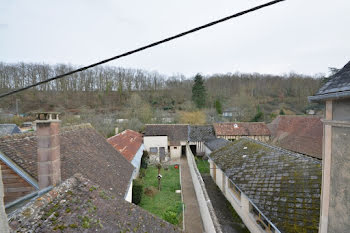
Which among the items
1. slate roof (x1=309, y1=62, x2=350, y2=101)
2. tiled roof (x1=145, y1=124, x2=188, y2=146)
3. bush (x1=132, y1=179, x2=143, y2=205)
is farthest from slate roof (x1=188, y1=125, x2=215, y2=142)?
slate roof (x1=309, y1=62, x2=350, y2=101)

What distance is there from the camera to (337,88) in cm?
338

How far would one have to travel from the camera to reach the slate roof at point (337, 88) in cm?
317

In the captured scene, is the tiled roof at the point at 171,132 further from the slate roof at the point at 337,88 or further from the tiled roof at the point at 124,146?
the slate roof at the point at 337,88

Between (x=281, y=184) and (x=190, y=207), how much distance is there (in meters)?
5.78

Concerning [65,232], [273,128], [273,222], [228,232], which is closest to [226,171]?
[228,232]

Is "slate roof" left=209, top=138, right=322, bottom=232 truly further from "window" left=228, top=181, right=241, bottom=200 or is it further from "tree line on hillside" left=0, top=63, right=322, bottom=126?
"tree line on hillside" left=0, top=63, right=322, bottom=126

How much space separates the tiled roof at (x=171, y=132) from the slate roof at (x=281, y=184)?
12691mm

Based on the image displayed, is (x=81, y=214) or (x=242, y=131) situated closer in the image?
(x=81, y=214)

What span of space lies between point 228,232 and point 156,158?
1330 cm

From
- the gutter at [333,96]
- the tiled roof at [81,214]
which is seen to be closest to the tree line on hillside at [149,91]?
the tiled roof at [81,214]

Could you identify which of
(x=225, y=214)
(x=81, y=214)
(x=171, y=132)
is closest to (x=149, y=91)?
(x=171, y=132)

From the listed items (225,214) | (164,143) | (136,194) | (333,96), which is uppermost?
(333,96)

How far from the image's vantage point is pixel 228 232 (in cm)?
781

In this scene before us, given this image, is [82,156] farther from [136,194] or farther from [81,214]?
[136,194]
